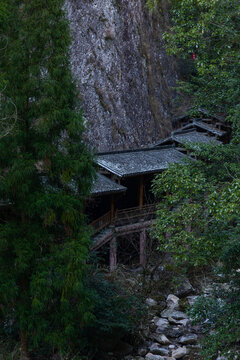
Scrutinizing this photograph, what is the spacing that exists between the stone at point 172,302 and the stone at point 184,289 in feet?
1.46

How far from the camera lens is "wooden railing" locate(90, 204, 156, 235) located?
19659 mm

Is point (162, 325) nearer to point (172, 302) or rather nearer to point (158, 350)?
point (172, 302)

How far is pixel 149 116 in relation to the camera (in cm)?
3391

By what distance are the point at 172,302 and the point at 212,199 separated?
33.2 feet

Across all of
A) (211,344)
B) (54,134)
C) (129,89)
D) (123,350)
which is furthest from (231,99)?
(129,89)

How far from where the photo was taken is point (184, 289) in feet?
61.4

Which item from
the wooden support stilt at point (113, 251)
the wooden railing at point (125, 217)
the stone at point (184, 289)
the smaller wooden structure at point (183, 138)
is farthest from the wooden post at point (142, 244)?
the smaller wooden structure at point (183, 138)

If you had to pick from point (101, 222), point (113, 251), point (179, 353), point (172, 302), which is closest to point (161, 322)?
point (172, 302)

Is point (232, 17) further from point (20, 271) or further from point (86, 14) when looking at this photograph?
point (86, 14)

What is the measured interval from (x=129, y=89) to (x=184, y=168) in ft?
71.5

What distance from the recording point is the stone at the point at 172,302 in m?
17.5

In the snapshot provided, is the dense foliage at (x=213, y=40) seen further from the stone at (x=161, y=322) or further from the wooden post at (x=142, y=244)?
the wooden post at (x=142, y=244)

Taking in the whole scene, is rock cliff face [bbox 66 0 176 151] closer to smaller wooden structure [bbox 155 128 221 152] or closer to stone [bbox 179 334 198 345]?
smaller wooden structure [bbox 155 128 221 152]

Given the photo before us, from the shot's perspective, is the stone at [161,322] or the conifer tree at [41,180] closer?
the conifer tree at [41,180]
